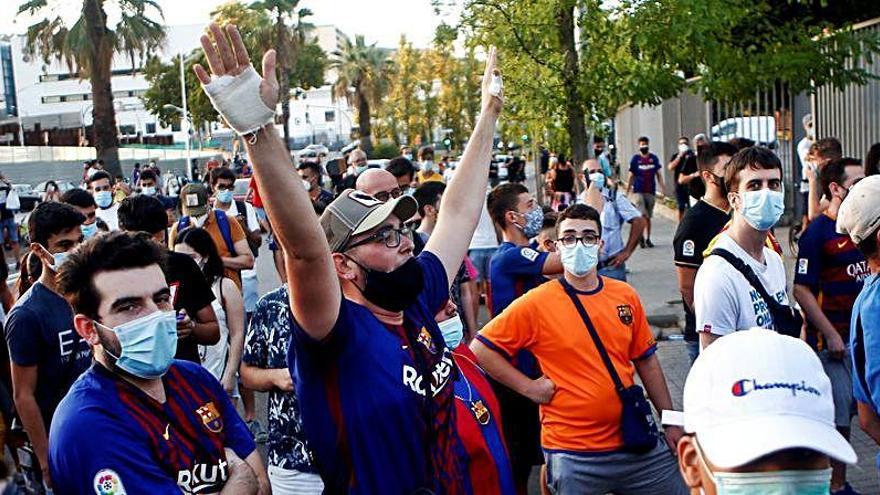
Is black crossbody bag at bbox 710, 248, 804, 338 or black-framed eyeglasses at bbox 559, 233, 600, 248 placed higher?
black-framed eyeglasses at bbox 559, 233, 600, 248

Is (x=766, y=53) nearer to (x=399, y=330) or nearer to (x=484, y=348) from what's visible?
(x=484, y=348)

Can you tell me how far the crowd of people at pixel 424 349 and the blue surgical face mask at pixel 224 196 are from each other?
3959mm

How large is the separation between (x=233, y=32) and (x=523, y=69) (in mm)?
9354

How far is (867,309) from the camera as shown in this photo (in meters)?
4.32

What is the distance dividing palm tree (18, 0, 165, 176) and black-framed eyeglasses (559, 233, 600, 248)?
96.0 ft

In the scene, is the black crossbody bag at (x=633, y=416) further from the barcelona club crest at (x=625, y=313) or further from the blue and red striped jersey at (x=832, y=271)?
the blue and red striped jersey at (x=832, y=271)

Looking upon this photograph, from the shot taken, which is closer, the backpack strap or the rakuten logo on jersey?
the rakuten logo on jersey

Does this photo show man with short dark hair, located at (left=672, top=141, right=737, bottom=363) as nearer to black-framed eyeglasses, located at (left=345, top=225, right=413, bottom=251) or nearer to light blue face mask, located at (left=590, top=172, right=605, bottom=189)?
light blue face mask, located at (left=590, top=172, right=605, bottom=189)

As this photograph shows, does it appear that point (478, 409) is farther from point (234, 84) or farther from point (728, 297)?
point (234, 84)

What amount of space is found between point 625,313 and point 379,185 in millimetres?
2490

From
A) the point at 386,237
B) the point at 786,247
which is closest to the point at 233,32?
the point at 386,237

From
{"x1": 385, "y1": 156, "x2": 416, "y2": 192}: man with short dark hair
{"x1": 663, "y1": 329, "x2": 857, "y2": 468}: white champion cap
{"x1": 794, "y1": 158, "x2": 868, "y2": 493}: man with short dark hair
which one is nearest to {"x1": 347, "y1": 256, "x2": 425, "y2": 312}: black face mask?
{"x1": 663, "y1": 329, "x2": 857, "y2": 468}: white champion cap

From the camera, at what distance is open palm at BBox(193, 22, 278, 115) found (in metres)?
2.79

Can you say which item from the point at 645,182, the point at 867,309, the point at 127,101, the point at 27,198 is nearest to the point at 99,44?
the point at 27,198
